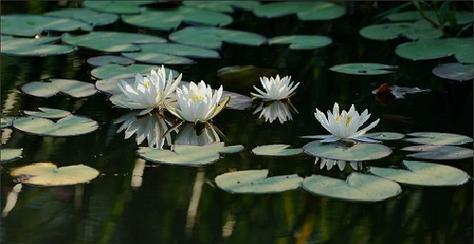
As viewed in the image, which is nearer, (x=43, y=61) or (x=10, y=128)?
(x=10, y=128)

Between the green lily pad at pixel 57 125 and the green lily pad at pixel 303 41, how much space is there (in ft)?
3.49

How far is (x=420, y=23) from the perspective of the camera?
3.57 metres

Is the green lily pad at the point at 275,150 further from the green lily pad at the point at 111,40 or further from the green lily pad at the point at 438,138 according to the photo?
the green lily pad at the point at 111,40

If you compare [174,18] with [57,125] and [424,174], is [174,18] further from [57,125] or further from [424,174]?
[424,174]

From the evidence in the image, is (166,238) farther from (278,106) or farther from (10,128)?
(278,106)

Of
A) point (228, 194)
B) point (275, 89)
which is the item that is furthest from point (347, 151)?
point (275, 89)

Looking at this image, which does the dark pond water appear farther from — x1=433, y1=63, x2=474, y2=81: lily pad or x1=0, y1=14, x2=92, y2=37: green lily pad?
x1=0, y1=14, x2=92, y2=37: green lily pad

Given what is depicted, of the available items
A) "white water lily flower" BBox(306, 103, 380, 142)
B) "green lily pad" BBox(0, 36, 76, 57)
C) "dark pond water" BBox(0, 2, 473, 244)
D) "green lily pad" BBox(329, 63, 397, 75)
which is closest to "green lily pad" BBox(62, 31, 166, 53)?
"green lily pad" BBox(0, 36, 76, 57)

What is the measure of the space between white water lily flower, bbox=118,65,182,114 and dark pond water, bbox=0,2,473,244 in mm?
67

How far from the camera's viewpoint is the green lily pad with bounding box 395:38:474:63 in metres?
3.13

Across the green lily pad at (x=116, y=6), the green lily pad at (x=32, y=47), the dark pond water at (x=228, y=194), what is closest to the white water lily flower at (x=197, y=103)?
the dark pond water at (x=228, y=194)

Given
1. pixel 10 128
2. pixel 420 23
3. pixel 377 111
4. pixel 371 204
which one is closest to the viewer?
pixel 371 204

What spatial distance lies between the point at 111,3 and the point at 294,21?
2.35 feet

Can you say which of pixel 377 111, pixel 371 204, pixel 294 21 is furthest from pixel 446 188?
pixel 294 21
